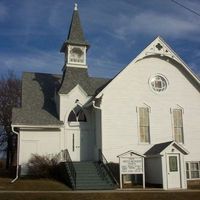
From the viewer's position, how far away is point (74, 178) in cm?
1983

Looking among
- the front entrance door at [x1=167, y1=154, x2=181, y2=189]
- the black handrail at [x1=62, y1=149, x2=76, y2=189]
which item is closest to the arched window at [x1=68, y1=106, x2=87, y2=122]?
the black handrail at [x1=62, y1=149, x2=76, y2=189]

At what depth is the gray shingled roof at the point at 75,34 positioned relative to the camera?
1143 inches

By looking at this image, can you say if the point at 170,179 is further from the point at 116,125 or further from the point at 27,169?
the point at 27,169

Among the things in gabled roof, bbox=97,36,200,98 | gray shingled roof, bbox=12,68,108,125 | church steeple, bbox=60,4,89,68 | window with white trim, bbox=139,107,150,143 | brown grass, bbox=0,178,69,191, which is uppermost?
church steeple, bbox=60,4,89,68

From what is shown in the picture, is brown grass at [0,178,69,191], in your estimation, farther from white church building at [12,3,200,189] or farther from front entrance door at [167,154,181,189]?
front entrance door at [167,154,181,189]

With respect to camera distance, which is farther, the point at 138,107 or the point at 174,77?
the point at 174,77

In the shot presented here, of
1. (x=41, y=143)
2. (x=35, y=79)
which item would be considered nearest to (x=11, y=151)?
(x=35, y=79)

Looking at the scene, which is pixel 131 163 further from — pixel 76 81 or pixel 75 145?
pixel 76 81

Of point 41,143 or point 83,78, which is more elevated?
point 83,78

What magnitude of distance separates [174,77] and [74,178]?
12.0 meters

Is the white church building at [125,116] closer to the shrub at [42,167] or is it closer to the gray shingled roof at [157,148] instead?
the gray shingled roof at [157,148]

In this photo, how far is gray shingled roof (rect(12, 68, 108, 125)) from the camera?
24.9 m

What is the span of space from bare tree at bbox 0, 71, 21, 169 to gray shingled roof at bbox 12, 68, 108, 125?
11978 mm

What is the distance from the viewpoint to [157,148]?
23516mm
